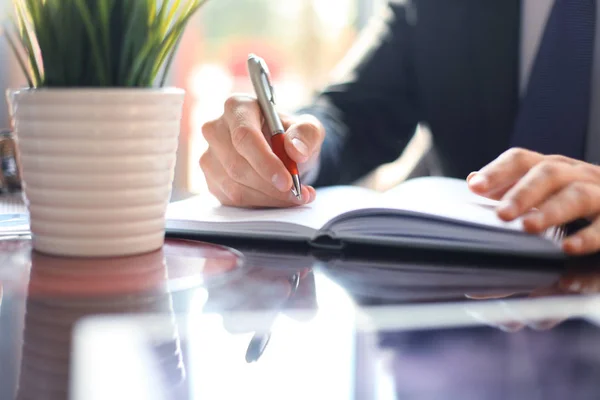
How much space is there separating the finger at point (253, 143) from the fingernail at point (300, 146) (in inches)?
1.1

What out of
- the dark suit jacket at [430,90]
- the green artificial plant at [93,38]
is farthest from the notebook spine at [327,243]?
the dark suit jacket at [430,90]

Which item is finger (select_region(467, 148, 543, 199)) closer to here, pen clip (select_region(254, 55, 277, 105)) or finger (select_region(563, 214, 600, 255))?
finger (select_region(563, 214, 600, 255))

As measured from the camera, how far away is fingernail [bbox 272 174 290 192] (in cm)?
69

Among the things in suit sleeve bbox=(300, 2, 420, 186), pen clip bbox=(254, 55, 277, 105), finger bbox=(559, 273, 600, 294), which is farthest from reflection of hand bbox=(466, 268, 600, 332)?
suit sleeve bbox=(300, 2, 420, 186)

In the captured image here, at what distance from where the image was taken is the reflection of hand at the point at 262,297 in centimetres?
42

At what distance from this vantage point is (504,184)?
657 millimetres

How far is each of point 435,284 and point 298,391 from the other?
23 cm

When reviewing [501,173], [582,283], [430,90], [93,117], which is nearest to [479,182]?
[501,173]

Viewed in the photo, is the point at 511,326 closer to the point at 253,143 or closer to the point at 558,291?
the point at 558,291

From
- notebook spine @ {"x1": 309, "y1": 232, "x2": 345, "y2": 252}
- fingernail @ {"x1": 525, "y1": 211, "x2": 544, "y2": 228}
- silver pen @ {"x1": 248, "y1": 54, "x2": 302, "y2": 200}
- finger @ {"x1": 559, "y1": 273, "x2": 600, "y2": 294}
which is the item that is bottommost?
notebook spine @ {"x1": 309, "y1": 232, "x2": 345, "y2": 252}

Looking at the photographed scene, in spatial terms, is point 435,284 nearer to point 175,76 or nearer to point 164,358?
point 164,358

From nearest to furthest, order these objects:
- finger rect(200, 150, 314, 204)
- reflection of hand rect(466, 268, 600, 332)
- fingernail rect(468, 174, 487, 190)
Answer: reflection of hand rect(466, 268, 600, 332)
fingernail rect(468, 174, 487, 190)
finger rect(200, 150, 314, 204)

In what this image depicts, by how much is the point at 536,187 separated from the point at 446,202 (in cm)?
8

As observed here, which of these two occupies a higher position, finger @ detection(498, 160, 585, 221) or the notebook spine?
finger @ detection(498, 160, 585, 221)
